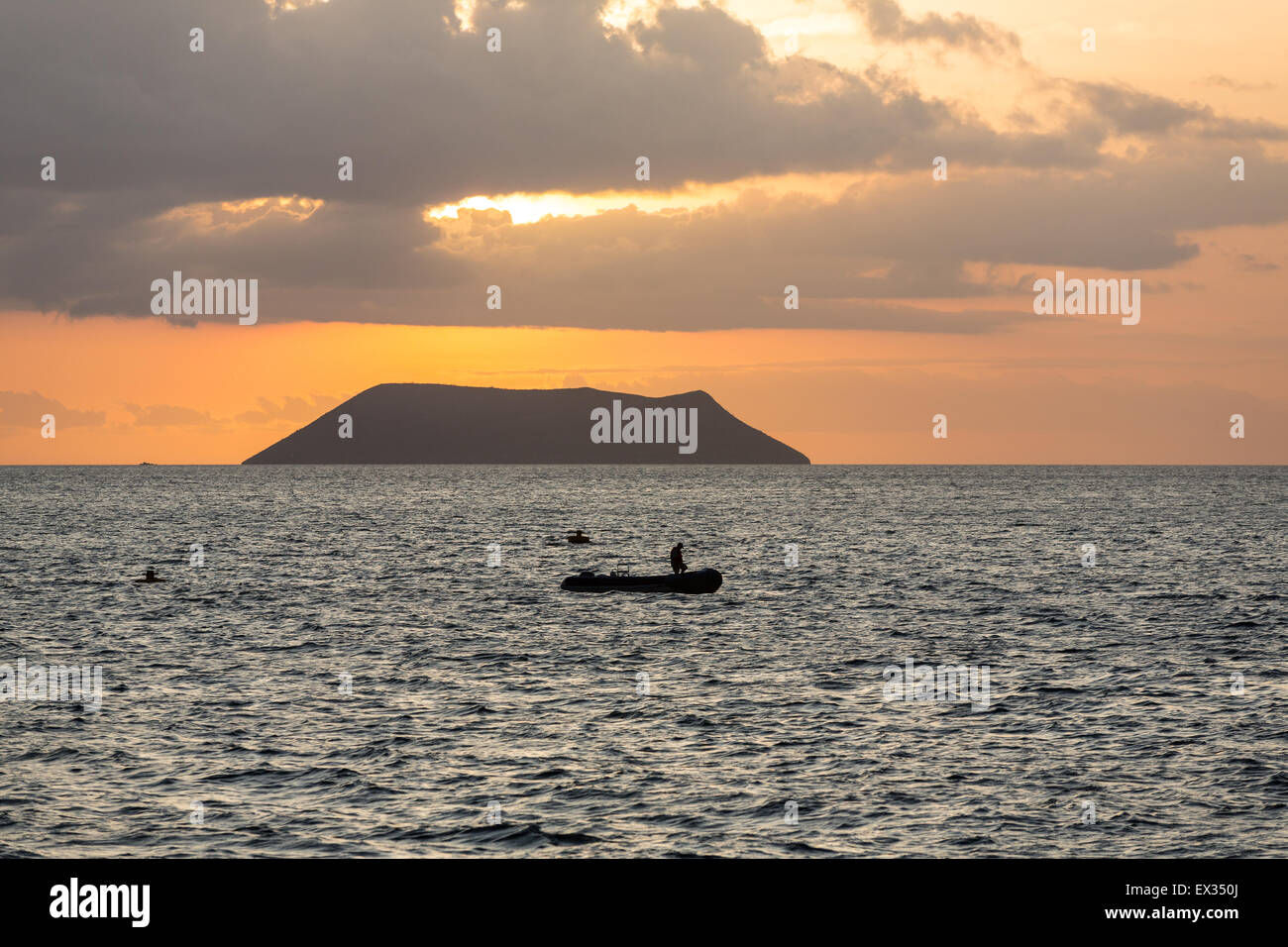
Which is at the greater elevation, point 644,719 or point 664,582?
point 664,582

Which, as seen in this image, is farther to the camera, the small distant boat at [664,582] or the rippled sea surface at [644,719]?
the small distant boat at [664,582]

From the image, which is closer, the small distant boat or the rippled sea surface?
the rippled sea surface

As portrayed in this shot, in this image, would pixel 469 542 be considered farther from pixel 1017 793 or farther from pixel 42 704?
pixel 1017 793

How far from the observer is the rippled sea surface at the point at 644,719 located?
24.5 meters

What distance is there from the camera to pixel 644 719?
1383 inches

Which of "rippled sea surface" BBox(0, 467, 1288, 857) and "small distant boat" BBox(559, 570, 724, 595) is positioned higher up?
"small distant boat" BBox(559, 570, 724, 595)

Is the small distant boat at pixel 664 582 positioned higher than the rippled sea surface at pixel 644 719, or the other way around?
the small distant boat at pixel 664 582

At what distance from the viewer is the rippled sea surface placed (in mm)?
24547

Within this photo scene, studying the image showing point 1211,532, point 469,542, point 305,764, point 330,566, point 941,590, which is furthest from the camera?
point 1211,532

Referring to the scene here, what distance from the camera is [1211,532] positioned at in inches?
5103

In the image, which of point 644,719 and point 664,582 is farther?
point 664,582
